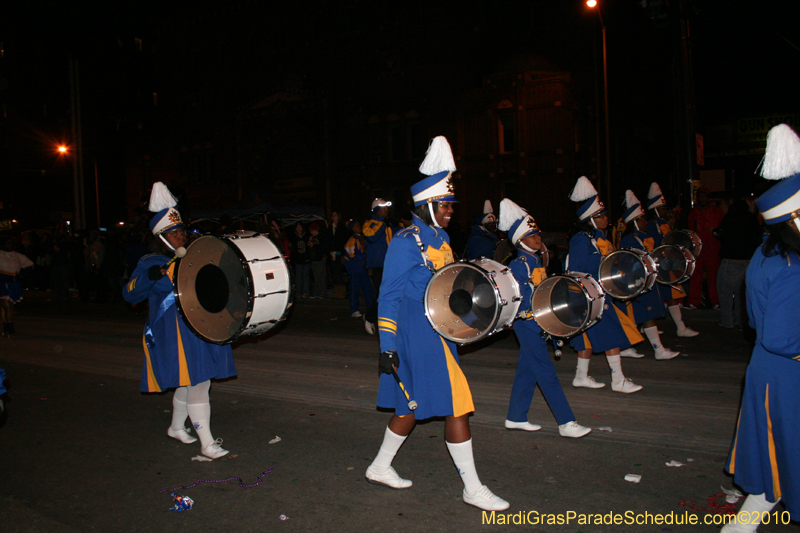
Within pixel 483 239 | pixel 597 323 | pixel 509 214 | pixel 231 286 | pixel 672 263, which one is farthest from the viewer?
pixel 483 239

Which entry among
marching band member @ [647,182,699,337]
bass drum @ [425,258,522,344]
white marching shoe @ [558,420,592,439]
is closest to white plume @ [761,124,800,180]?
bass drum @ [425,258,522,344]

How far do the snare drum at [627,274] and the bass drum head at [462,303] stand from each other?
2998 mm

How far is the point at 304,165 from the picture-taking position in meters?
34.7

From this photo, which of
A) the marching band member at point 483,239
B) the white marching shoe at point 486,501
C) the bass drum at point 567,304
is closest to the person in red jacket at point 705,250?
the marching band member at point 483,239

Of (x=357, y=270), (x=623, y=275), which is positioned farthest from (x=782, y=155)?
(x=357, y=270)

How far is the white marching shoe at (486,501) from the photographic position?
3875mm

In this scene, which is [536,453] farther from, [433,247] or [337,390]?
[337,390]

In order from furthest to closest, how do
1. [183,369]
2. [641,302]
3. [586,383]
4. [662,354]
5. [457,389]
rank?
1. [662,354]
2. [641,302]
3. [586,383]
4. [183,369]
5. [457,389]

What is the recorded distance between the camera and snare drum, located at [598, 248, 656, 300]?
662 centimetres

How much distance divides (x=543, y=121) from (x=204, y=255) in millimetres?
25508

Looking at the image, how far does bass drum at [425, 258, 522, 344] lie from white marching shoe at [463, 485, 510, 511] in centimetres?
97

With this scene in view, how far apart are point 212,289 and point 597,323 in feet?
12.5

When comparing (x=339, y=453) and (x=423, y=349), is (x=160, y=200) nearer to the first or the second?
(x=339, y=453)

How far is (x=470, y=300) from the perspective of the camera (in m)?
4.04
